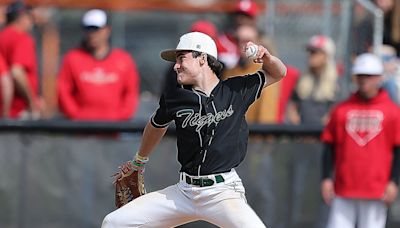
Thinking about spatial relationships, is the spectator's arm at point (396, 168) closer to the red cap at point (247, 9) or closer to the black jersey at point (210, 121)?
the red cap at point (247, 9)

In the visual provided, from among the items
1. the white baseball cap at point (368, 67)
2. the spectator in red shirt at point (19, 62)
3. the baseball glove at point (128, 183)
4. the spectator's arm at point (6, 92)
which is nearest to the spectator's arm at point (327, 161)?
the white baseball cap at point (368, 67)

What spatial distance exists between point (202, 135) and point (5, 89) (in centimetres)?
391

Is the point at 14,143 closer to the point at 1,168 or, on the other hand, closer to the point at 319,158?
the point at 1,168

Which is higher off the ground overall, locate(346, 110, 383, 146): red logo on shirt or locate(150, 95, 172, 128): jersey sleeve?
locate(150, 95, 172, 128): jersey sleeve

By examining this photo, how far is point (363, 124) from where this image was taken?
9844 mm

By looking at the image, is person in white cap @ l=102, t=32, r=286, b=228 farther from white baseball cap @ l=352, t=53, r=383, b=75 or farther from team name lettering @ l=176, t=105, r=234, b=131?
white baseball cap @ l=352, t=53, r=383, b=75

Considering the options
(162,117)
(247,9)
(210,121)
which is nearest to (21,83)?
(247,9)

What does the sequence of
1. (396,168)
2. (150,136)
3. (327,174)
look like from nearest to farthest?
(150,136) → (396,168) → (327,174)

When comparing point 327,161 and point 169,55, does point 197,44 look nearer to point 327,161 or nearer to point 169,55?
point 169,55

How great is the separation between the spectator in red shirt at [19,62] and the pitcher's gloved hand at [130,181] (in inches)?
124

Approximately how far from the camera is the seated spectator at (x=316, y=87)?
1109 centimetres

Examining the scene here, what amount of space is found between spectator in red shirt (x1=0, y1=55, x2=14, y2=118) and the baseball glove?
309 centimetres

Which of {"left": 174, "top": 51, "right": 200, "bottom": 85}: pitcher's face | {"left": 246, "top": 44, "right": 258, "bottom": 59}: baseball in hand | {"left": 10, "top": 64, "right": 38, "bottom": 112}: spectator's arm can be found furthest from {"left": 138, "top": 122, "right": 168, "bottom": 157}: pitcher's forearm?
{"left": 10, "top": 64, "right": 38, "bottom": 112}: spectator's arm

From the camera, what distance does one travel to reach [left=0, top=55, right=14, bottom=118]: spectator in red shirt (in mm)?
10789
